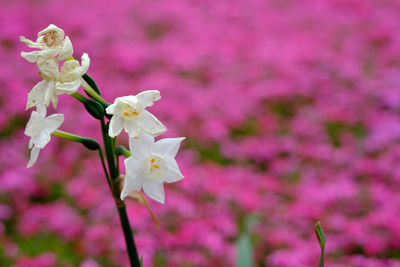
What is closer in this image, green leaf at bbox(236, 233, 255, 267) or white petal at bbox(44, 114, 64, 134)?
white petal at bbox(44, 114, 64, 134)

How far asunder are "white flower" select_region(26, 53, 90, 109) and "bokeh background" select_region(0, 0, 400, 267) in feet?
4.59

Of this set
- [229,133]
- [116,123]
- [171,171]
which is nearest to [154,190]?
[171,171]

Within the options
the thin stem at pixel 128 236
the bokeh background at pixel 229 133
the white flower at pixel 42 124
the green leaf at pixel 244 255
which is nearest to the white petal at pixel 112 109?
the white flower at pixel 42 124

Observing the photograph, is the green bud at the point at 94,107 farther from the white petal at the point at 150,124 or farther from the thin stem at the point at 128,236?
the thin stem at the point at 128,236

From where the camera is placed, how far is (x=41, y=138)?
2.57ft

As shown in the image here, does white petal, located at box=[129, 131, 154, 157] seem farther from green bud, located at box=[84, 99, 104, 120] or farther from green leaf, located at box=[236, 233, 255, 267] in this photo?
green leaf, located at box=[236, 233, 255, 267]

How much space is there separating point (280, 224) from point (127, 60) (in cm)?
257

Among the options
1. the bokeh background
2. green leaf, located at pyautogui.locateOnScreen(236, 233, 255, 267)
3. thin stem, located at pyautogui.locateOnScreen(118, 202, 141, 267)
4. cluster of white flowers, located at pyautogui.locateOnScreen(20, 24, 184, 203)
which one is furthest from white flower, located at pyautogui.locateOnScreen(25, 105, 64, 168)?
the bokeh background

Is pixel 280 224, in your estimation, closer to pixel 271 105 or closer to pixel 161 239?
pixel 161 239

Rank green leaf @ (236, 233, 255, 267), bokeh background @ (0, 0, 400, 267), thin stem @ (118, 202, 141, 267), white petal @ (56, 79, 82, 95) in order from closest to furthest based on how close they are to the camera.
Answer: white petal @ (56, 79, 82, 95)
thin stem @ (118, 202, 141, 267)
green leaf @ (236, 233, 255, 267)
bokeh background @ (0, 0, 400, 267)

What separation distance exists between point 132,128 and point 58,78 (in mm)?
152

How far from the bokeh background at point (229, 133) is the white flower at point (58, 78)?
1398 mm

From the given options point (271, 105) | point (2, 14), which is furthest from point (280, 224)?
point (2, 14)

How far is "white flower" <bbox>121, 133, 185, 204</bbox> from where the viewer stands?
0.77m
